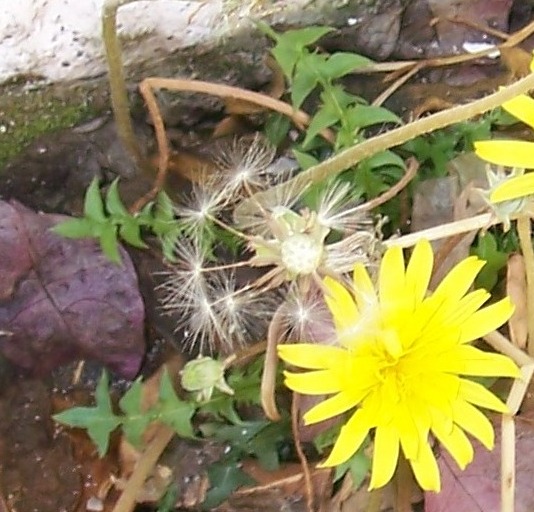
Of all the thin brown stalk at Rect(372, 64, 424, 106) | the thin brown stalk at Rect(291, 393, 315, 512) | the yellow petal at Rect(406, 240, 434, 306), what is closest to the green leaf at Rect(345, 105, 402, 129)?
the thin brown stalk at Rect(372, 64, 424, 106)

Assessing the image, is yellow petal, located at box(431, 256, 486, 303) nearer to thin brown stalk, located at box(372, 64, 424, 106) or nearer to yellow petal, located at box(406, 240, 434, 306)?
yellow petal, located at box(406, 240, 434, 306)

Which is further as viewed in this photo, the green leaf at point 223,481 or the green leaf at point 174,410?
the green leaf at point 223,481

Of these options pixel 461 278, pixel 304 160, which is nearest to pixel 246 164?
pixel 304 160

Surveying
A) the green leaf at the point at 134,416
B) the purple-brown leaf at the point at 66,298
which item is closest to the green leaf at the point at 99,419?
the green leaf at the point at 134,416

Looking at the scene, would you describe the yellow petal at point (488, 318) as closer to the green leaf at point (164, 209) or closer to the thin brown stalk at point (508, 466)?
the thin brown stalk at point (508, 466)

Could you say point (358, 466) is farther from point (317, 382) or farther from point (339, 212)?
point (339, 212)

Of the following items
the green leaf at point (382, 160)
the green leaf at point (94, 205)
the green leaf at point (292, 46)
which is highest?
the green leaf at point (292, 46)
